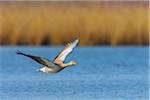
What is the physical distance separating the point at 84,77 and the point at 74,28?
7.86 m

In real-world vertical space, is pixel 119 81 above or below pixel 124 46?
below

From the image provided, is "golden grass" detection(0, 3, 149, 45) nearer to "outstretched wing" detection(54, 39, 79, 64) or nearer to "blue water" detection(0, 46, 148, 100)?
"blue water" detection(0, 46, 148, 100)

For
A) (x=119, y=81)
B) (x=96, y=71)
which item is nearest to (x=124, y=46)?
(x=96, y=71)

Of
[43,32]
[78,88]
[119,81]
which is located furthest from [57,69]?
[43,32]

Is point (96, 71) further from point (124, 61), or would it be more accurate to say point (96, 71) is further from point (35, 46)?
point (35, 46)

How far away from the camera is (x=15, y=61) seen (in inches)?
825

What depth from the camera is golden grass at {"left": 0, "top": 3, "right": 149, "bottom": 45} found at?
23844 mm

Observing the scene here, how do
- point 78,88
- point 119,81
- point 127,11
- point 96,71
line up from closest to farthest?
point 78,88 → point 119,81 → point 96,71 → point 127,11

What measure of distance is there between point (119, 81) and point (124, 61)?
492cm

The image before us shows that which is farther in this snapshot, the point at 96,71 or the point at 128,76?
the point at 96,71

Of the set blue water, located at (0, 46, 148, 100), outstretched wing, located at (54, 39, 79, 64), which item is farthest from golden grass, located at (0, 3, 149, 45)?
outstretched wing, located at (54, 39, 79, 64)

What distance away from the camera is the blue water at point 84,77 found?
1351 cm

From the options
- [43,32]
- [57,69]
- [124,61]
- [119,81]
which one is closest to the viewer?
[57,69]

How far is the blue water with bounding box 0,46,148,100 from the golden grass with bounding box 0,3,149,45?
0.37m
